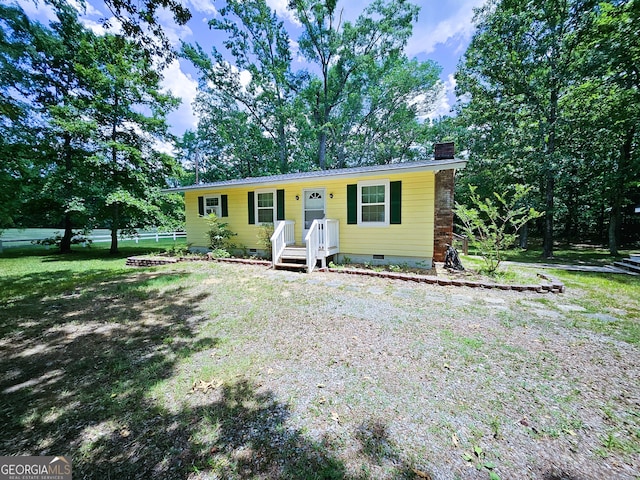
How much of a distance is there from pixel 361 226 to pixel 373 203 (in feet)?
2.60

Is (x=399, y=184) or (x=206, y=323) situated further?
(x=399, y=184)

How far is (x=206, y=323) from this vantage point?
3848 millimetres

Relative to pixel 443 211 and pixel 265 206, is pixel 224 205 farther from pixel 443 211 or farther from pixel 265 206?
pixel 443 211

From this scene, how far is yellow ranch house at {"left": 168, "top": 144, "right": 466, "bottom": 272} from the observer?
23.2 ft

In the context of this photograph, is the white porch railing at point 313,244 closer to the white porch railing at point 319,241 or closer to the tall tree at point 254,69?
the white porch railing at point 319,241

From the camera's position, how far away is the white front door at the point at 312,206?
337 inches

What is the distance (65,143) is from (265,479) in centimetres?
1568

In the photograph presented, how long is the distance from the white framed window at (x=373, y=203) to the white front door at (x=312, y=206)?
139 centimetres

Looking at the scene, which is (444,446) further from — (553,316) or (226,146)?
(226,146)

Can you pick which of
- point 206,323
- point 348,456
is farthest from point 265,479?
point 206,323

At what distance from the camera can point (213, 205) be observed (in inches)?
412

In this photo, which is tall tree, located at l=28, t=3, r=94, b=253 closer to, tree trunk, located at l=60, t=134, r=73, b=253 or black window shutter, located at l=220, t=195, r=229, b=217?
tree trunk, located at l=60, t=134, r=73, b=253

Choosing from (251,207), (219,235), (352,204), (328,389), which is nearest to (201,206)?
(219,235)

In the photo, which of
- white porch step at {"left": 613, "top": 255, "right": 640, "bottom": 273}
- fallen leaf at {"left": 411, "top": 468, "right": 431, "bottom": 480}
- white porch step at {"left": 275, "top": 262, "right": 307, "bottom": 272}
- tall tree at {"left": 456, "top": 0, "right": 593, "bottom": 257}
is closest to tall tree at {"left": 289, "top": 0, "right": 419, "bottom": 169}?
tall tree at {"left": 456, "top": 0, "right": 593, "bottom": 257}
